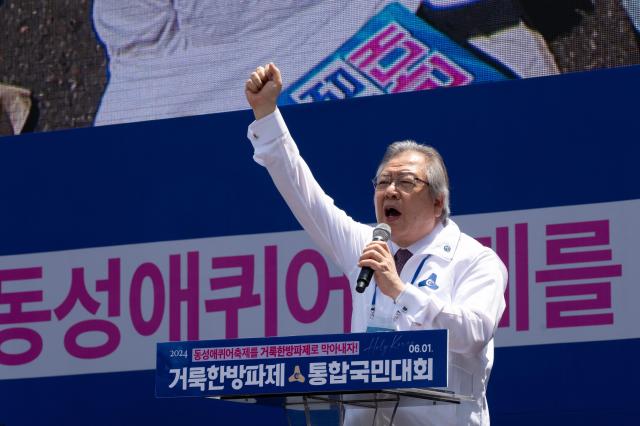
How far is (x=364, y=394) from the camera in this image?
2.22m

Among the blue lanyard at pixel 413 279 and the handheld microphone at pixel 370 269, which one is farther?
the blue lanyard at pixel 413 279

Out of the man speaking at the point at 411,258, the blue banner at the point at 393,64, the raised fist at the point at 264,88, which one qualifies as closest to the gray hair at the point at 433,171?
the man speaking at the point at 411,258

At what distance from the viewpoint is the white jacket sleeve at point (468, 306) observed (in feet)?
7.52

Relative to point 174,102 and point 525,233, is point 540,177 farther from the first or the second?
point 174,102

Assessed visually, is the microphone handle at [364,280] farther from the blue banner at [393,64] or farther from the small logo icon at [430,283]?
the blue banner at [393,64]

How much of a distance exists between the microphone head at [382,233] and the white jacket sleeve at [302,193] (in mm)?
279

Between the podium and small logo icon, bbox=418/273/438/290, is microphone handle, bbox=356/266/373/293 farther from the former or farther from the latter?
small logo icon, bbox=418/273/438/290

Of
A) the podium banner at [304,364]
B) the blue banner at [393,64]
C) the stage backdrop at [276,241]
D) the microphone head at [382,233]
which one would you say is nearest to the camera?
the podium banner at [304,364]

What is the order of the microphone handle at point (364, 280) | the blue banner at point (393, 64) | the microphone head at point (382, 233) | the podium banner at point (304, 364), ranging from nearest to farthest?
the podium banner at point (304, 364), the microphone handle at point (364, 280), the microphone head at point (382, 233), the blue banner at point (393, 64)

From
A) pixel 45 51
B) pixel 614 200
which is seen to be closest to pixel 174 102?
pixel 45 51

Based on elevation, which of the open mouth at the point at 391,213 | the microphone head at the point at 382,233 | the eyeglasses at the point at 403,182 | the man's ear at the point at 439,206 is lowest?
the microphone head at the point at 382,233

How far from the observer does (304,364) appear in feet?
7.06

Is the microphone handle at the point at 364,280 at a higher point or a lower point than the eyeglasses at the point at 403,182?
lower

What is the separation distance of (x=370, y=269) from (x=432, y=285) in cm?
27
